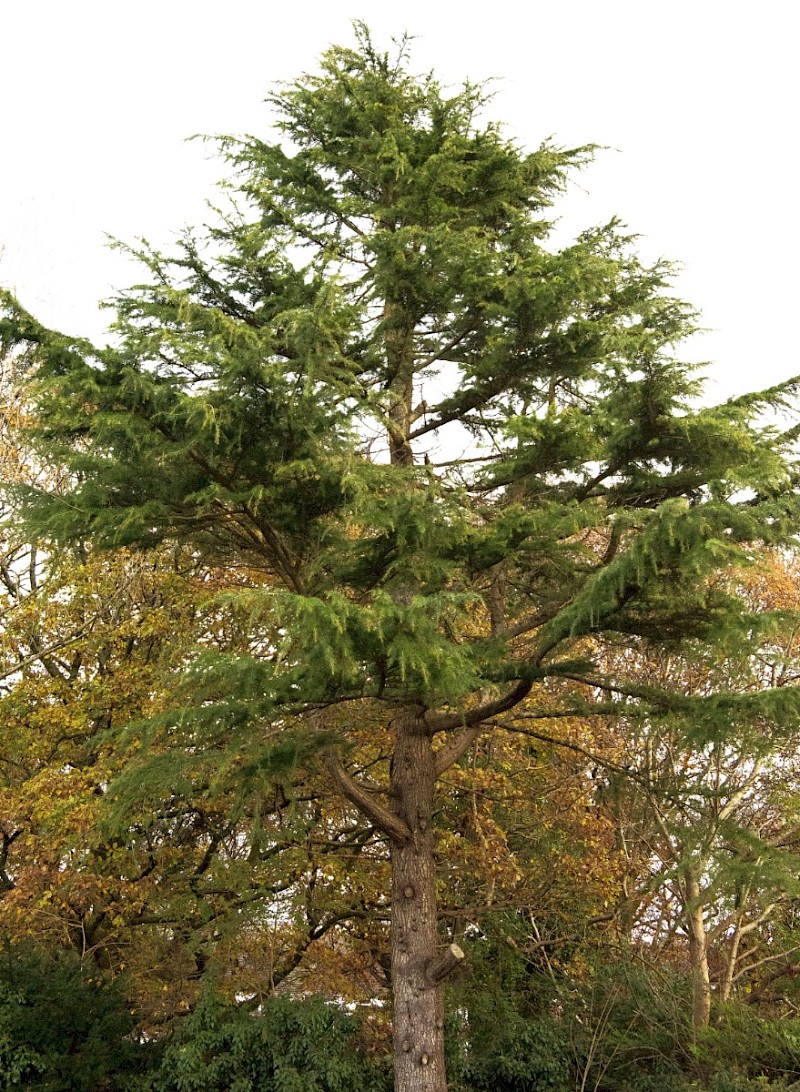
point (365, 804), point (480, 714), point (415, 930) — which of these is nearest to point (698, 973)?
point (415, 930)

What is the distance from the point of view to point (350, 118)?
31.0ft

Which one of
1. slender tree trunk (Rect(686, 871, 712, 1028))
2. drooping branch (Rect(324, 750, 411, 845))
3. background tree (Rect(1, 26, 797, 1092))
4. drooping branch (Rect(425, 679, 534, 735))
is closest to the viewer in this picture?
background tree (Rect(1, 26, 797, 1092))

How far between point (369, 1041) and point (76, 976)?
329cm

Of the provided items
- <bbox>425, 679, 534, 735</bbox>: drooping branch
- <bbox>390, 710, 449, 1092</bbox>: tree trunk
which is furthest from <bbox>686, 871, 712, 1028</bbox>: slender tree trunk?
<bbox>425, 679, 534, 735</bbox>: drooping branch

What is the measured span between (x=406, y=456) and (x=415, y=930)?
4370mm

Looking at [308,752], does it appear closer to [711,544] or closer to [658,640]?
[658,640]

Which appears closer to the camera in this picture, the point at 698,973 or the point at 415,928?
the point at 415,928

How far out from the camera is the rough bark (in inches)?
297

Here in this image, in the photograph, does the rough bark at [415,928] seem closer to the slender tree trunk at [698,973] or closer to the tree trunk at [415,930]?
the tree trunk at [415,930]

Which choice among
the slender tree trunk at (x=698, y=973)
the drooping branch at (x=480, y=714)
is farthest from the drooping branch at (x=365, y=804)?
the slender tree trunk at (x=698, y=973)

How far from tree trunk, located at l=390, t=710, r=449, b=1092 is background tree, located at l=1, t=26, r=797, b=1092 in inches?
1.0

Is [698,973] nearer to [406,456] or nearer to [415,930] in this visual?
[415,930]

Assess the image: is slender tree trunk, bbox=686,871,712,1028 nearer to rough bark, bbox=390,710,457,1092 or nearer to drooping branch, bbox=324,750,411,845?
rough bark, bbox=390,710,457,1092

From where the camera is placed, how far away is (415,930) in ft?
25.7
